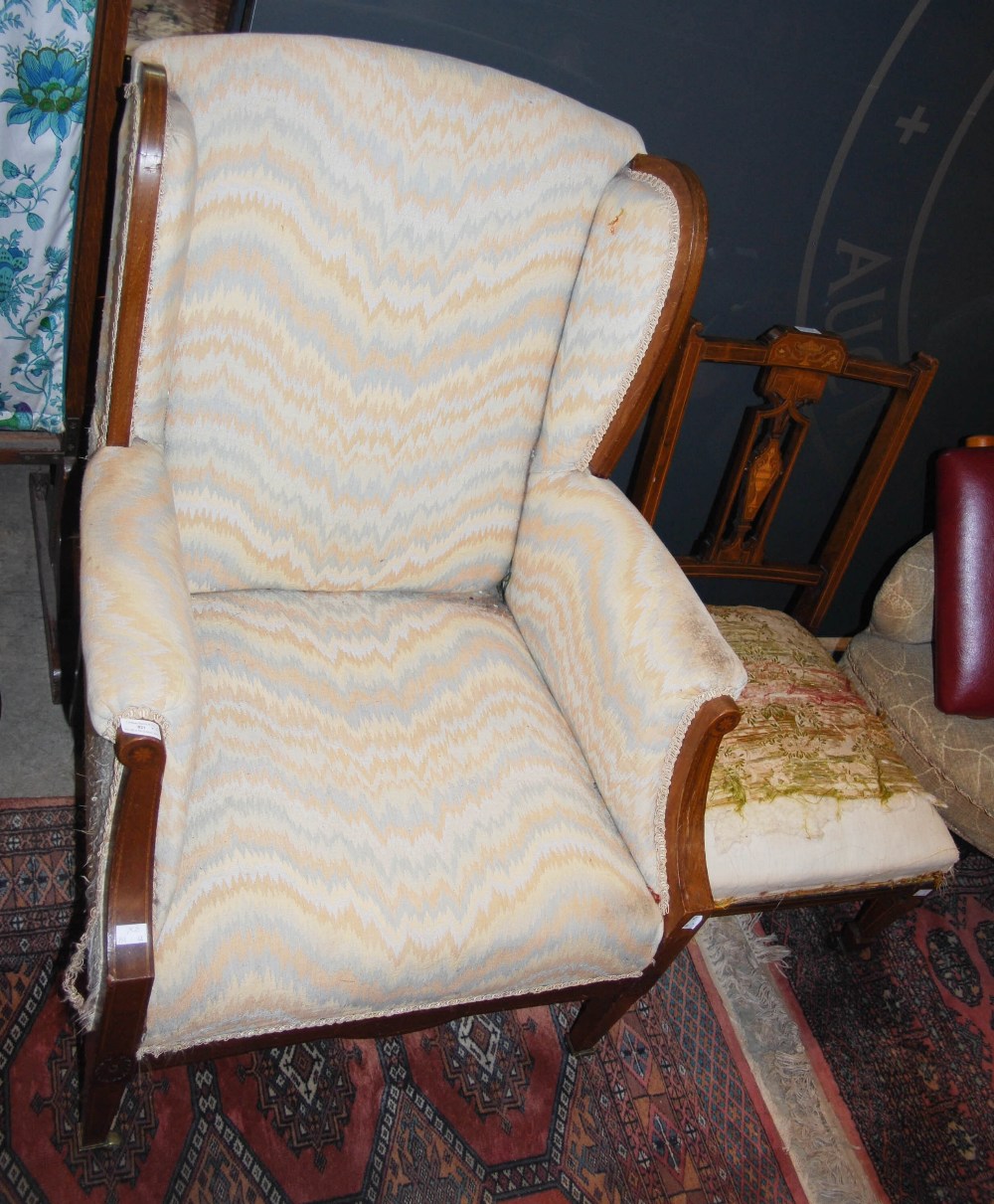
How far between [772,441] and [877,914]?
2.64ft

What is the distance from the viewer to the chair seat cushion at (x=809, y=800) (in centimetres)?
137

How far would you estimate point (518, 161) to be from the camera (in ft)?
4.02

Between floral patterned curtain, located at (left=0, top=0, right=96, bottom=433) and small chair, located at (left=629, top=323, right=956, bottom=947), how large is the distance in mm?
961

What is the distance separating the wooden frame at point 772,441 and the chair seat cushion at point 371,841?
511 mm

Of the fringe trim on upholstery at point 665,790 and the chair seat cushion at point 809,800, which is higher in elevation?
the fringe trim on upholstery at point 665,790

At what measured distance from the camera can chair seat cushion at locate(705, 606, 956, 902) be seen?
1.37 m

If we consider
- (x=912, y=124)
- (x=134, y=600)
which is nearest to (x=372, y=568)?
(x=134, y=600)

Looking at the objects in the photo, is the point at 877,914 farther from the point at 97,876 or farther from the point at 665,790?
the point at 97,876

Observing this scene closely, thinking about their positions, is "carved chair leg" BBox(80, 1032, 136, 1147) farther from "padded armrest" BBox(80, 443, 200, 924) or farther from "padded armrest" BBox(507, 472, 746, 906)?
"padded armrest" BBox(507, 472, 746, 906)

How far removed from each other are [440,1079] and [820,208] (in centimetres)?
153

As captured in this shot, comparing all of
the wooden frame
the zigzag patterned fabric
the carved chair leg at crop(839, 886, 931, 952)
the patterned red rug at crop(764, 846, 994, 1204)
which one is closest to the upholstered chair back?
A: the zigzag patterned fabric

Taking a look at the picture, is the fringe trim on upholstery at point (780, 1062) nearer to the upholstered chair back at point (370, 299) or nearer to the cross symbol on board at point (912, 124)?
the upholstered chair back at point (370, 299)

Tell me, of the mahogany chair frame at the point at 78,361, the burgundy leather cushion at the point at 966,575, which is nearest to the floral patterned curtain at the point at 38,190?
the mahogany chair frame at the point at 78,361

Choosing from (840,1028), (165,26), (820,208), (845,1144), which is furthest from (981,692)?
(165,26)
